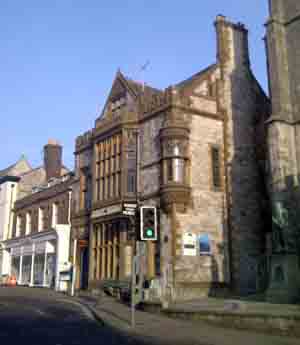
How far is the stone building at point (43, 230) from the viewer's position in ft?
111

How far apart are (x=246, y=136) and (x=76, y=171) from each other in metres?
12.8

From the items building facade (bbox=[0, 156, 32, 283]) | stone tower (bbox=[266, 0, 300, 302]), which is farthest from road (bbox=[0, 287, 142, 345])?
building facade (bbox=[0, 156, 32, 283])

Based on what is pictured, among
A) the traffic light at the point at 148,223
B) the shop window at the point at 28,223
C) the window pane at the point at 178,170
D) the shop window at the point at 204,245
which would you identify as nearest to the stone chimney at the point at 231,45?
the window pane at the point at 178,170

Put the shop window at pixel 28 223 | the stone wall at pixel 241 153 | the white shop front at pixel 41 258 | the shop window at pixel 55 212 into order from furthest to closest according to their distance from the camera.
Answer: the shop window at pixel 28 223
the shop window at pixel 55 212
the white shop front at pixel 41 258
the stone wall at pixel 241 153

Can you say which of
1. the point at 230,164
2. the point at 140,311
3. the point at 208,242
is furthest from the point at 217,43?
the point at 140,311

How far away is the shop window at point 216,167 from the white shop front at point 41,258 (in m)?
11.5

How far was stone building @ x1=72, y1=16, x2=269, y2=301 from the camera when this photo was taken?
78.6 feet

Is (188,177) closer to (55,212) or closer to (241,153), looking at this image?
(241,153)

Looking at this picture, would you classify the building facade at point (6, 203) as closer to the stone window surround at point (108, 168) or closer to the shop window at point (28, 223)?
the shop window at point (28, 223)

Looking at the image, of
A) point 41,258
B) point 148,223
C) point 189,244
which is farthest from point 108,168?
point 148,223

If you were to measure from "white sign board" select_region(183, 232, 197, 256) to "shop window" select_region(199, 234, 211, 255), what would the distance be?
39cm

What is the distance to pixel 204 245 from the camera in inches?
963

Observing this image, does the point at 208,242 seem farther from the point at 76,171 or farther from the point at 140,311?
the point at 76,171

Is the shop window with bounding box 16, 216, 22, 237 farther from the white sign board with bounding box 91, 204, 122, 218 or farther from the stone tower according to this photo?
the stone tower
